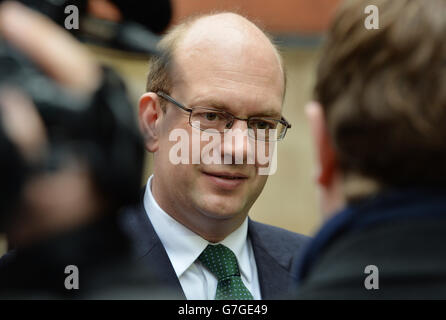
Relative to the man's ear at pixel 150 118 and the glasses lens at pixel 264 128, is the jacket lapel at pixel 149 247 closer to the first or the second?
the man's ear at pixel 150 118

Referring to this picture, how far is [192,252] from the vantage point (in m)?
2.16

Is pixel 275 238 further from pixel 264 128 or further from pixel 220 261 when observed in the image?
pixel 264 128

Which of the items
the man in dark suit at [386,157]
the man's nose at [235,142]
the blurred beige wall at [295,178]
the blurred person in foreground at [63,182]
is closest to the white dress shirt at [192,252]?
the man's nose at [235,142]

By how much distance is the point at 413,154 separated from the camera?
1117mm

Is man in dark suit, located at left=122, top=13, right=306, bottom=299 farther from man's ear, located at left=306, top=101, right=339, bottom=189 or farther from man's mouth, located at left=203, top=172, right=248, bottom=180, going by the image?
man's ear, located at left=306, top=101, right=339, bottom=189

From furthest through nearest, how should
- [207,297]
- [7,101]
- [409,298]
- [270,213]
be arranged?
[270,213] < [207,297] < [409,298] < [7,101]

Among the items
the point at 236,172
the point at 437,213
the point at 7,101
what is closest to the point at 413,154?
Result: the point at 437,213

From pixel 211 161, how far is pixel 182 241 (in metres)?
0.31

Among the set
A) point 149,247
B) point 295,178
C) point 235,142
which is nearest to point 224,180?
point 235,142

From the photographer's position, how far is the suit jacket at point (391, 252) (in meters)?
1.05

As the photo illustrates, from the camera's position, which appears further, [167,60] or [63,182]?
[167,60]

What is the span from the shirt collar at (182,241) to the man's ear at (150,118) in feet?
0.65
